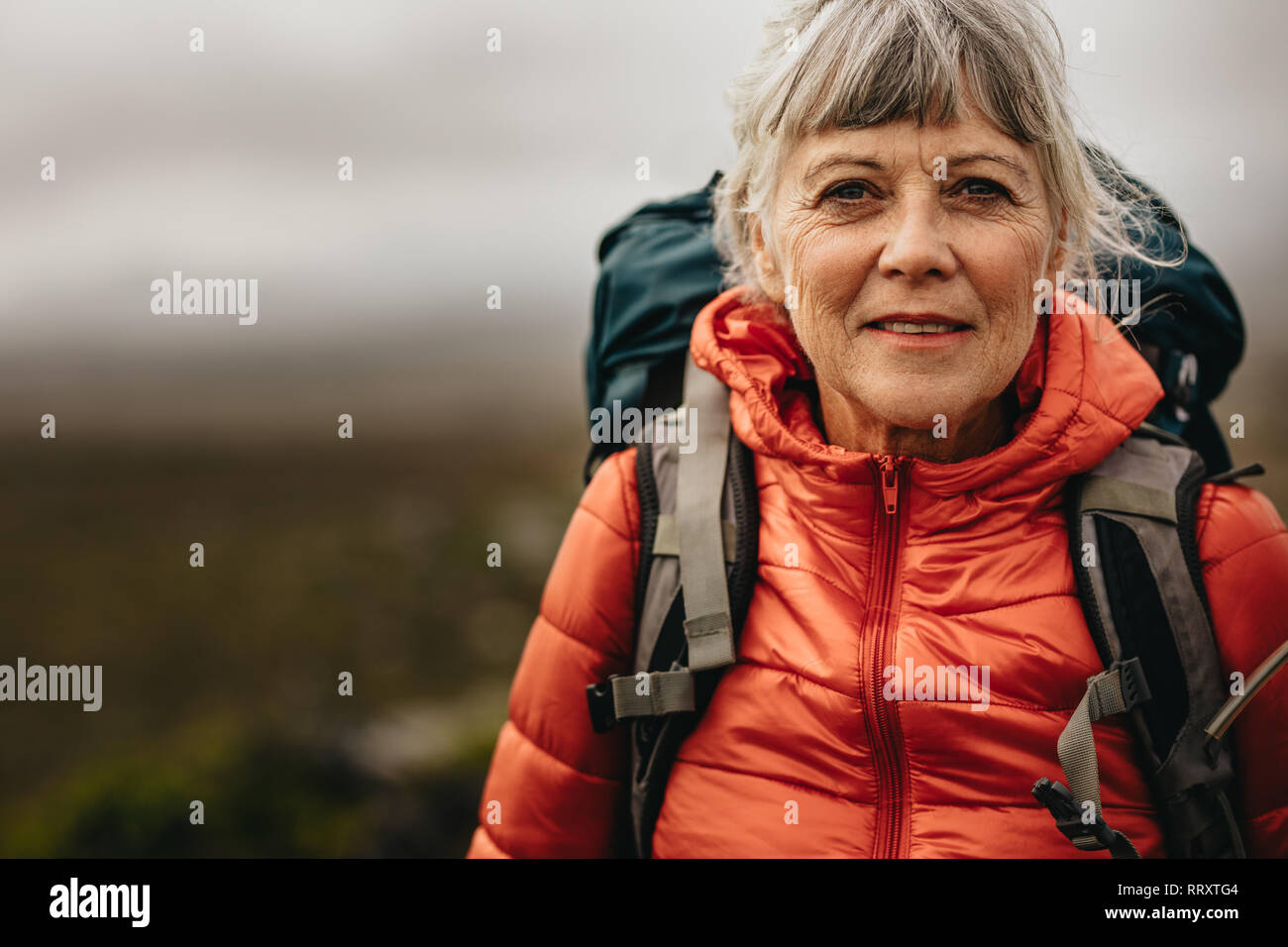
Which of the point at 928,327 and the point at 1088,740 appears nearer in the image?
the point at 1088,740

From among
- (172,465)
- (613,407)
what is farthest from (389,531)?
(613,407)

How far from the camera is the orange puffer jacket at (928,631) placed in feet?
7.18

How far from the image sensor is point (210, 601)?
16.5 m

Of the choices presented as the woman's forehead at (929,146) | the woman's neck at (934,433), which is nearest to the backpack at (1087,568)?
the woman's neck at (934,433)

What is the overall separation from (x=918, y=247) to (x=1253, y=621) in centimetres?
120

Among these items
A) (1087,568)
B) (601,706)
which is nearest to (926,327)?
(1087,568)

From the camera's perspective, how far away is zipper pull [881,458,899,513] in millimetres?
2309

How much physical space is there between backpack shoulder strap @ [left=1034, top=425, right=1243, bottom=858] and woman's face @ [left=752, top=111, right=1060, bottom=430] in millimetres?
455

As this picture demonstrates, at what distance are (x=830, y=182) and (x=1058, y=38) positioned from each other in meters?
0.72

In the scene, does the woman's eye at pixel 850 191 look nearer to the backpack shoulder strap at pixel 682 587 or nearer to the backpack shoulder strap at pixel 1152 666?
the backpack shoulder strap at pixel 682 587

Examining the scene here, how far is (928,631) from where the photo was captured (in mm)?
2221

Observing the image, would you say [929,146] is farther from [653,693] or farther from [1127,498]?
[653,693]

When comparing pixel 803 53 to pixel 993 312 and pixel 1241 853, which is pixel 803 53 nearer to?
pixel 993 312

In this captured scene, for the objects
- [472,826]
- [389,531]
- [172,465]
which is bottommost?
[472,826]
